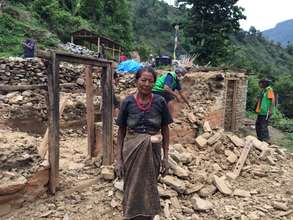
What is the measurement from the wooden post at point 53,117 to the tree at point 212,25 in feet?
39.1

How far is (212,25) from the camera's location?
1491 cm

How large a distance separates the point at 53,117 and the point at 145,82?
65.2 inches

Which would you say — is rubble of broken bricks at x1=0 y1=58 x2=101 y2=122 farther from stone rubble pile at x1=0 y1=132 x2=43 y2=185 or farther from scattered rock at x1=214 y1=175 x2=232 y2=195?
scattered rock at x1=214 y1=175 x2=232 y2=195

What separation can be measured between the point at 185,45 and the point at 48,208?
13.0 meters

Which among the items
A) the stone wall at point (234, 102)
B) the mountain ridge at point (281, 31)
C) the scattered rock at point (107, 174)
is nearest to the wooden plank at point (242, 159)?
the scattered rock at point (107, 174)

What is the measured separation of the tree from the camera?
1491 cm

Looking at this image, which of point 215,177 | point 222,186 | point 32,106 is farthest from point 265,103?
point 32,106

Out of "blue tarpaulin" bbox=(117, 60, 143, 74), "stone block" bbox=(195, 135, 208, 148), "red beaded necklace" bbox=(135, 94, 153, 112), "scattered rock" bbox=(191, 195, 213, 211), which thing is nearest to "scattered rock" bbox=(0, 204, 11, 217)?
"red beaded necklace" bbox=(135, 94, 153, 112)

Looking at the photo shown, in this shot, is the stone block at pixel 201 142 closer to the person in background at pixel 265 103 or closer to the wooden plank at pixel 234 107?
the person in background at pixel 265 103

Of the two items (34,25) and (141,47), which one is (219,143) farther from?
(141,47)

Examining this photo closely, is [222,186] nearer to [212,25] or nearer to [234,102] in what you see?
[234,102]

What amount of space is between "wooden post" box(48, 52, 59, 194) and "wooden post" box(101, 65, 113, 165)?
34.7 inches

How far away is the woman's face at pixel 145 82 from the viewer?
274 centimetres

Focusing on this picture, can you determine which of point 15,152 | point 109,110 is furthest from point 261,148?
point 15,152
